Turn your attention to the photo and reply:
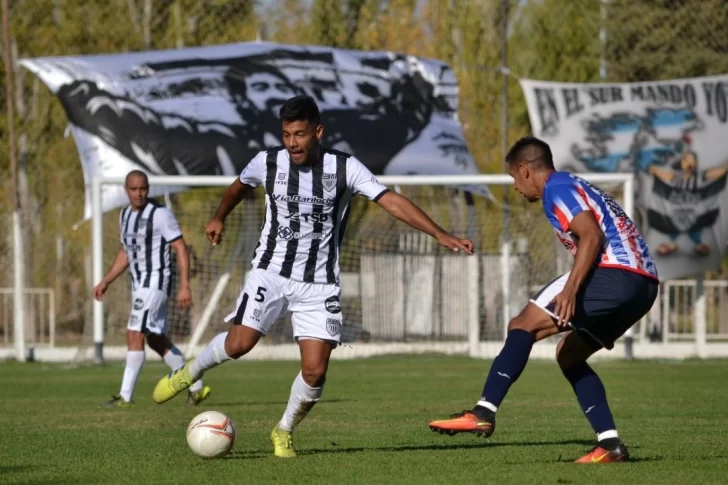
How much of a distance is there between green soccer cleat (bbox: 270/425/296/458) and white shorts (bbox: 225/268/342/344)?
23.8 inches

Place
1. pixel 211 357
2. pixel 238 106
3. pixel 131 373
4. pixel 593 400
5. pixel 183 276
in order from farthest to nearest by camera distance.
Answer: pixel 238 106, pixel 131 373, pixel 183 276, pixel 211 357, pixel 593 400

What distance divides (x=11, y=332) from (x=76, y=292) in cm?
336

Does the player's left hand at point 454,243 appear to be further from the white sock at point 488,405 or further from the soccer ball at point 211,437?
the soccer ball at point 211,437

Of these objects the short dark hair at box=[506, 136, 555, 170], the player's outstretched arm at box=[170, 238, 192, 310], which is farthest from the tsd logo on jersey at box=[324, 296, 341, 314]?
the player's outstretched arm at box=[170, 238, 192, 310]

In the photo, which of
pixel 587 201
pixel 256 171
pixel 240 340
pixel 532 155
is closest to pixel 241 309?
pixel 240 340

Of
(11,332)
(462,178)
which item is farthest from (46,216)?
(462,178)

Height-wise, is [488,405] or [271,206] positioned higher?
[271,206]

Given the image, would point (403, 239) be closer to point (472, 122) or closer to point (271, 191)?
point (472, 122)

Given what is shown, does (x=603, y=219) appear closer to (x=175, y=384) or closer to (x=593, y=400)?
(x=593, y=400)

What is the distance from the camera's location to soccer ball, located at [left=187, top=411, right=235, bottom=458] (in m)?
8.04

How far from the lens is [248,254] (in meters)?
23.3

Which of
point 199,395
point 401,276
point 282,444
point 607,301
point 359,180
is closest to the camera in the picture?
point 607,301

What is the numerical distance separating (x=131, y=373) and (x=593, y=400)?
6.03 m

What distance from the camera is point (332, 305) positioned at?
8.40 m
